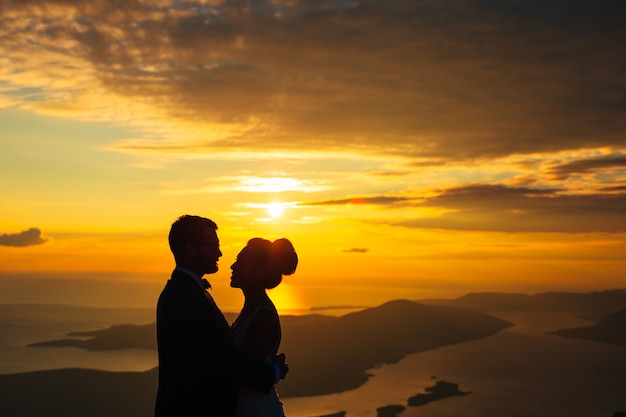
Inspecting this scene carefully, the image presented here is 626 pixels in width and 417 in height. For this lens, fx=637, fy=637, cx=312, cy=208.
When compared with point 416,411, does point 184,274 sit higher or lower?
higher

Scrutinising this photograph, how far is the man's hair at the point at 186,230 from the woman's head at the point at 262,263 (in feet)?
3.05

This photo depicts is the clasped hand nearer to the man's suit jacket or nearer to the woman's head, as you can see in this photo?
the man's suit jacket

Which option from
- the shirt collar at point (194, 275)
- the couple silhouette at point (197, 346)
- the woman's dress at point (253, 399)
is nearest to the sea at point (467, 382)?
the woman's dress at point (253, 399)

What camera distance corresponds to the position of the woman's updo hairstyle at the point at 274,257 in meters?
6.52

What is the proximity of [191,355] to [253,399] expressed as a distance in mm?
1121

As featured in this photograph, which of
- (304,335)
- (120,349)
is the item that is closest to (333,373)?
(304,335)

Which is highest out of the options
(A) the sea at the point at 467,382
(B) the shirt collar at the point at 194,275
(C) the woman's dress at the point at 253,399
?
(B) the shirt collar at the point at 194,275

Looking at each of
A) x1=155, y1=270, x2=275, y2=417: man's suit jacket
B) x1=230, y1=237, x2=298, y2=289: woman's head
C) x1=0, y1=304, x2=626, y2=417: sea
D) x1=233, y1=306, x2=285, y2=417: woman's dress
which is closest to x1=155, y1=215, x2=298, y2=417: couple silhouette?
x1=155, y1=270, x2=275, y2=417: man's suit jacket

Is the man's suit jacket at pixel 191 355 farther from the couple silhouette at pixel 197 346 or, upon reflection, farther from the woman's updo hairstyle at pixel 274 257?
the woman's updo hairstyle at pixel 274 257

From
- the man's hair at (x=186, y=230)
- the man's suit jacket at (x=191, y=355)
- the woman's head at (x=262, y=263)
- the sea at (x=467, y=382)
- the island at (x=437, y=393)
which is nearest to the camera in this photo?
the man's suit jacket at (x=191, y=355)

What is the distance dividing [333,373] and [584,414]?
57.1m

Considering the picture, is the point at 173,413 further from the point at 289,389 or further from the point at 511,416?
the point at 289,389

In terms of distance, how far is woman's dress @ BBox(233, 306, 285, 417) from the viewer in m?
6.23

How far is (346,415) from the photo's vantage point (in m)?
111
